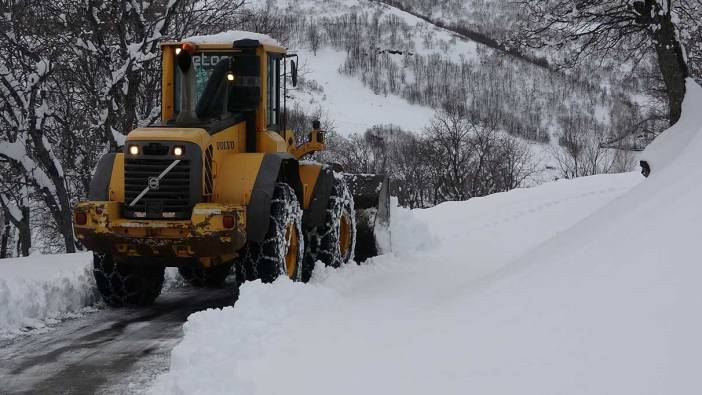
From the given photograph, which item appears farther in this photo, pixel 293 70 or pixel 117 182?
pixel 293 70

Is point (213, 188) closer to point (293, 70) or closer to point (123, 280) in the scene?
point (123, 280)

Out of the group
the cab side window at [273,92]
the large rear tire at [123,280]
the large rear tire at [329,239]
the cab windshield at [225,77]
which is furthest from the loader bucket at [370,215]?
the large rear tire at [123,280]

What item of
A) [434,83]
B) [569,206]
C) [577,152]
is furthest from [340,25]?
[569,206]

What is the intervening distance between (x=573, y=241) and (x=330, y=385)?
3121mm

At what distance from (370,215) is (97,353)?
564 centimetres

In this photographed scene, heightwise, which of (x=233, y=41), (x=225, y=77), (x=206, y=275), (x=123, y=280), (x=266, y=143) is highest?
(x=233, y=41)

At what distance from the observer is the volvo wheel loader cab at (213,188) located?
7.82 meters

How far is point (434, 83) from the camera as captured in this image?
517ft

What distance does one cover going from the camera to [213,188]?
8234 mm

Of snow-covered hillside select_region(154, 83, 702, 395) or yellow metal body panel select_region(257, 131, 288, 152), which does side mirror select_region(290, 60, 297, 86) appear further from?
snow-covered hillside select_region(154, 83, 702, 395)

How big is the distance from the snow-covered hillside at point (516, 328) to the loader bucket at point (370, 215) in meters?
2.92

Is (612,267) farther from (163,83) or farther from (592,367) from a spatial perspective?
(163,83)

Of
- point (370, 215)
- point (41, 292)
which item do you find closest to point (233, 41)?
point (41, 292)

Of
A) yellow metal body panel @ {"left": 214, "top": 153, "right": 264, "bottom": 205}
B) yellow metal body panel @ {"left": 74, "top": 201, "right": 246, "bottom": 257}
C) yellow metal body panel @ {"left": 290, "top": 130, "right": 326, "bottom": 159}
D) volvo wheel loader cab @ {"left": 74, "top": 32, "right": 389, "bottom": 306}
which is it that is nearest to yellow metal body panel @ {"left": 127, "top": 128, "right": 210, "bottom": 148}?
volvo wheel loader cab @ {"left": 74, "top": 32, "right": 389, "bottom": 306}
